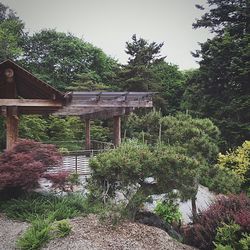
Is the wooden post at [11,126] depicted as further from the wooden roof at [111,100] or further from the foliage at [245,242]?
the foliage at [245,242]

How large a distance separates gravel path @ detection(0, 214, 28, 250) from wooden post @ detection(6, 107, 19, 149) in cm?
406

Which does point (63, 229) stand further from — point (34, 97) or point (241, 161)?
point (241, 161)

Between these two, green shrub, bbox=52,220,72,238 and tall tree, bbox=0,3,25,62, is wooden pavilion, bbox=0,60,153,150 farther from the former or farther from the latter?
tall tree, bbox=0,3,25,62

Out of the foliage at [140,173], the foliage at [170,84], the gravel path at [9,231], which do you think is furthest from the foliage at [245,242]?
the foliage at [170,84]

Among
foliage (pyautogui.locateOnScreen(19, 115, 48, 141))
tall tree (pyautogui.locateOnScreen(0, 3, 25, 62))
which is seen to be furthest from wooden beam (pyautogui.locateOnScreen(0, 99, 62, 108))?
tall tree (pyautogui.locateOnScreen(0, 3, 25, 62))

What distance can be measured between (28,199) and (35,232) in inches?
80.7

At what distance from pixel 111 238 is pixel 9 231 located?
230 cm

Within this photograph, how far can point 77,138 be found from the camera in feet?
85.4

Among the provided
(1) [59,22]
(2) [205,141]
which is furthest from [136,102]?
(1) [59,22]

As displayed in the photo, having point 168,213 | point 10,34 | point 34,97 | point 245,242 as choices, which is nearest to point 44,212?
point 168,213

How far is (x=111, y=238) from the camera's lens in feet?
22.3

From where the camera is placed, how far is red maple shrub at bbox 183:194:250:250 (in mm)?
7109

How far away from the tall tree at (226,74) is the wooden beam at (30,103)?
918 cm

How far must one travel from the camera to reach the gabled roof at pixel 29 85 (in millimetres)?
11258
